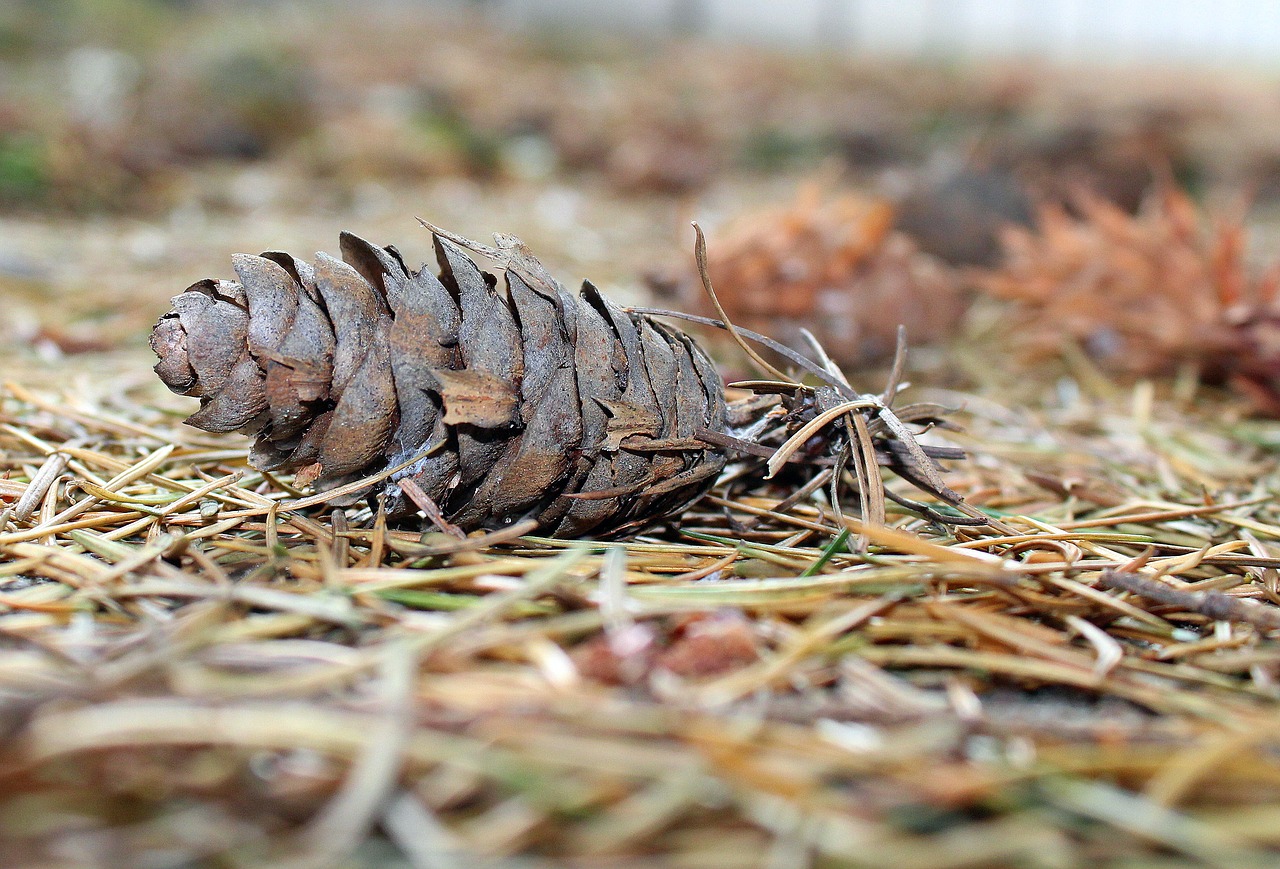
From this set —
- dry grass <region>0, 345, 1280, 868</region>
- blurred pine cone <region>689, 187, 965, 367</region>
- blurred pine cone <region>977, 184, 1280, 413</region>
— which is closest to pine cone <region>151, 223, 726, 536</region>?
dry grass <region>0, 345, 1280, 868</region>

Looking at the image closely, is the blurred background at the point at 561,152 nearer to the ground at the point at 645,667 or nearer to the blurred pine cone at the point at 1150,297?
the blurred pine cone at the point at 1150,297

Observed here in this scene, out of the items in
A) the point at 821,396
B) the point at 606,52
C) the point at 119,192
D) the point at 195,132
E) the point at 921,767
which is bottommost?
the point at 921,767

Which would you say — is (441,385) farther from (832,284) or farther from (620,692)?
(832,284)

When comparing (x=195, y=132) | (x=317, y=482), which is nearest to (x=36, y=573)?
(x=317, y=482)

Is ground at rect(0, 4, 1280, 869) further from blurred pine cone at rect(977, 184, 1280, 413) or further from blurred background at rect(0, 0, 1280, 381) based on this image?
blurred background at rect(0, 0, 1280, 381)

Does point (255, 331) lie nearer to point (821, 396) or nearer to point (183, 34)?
point (821, 396)
